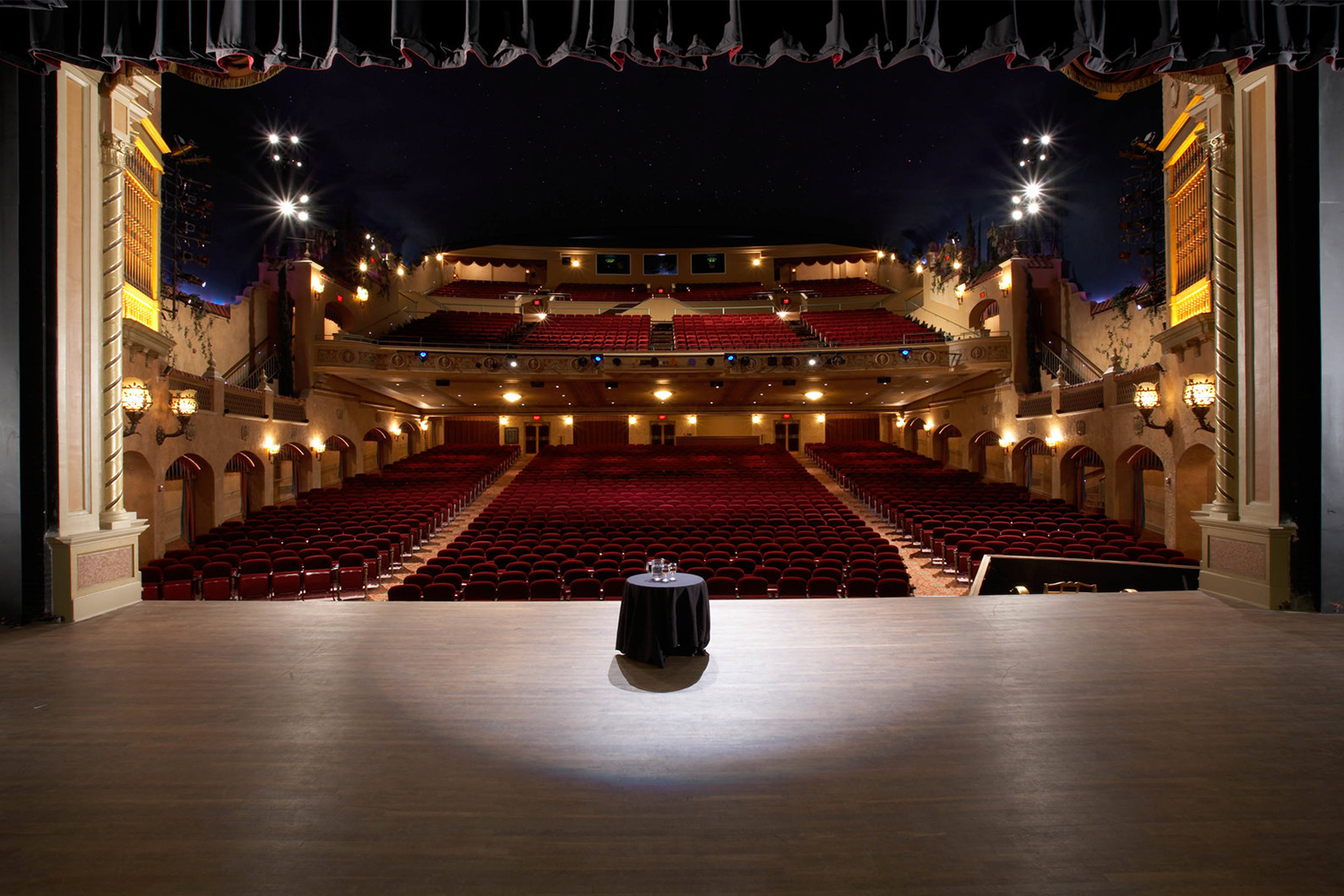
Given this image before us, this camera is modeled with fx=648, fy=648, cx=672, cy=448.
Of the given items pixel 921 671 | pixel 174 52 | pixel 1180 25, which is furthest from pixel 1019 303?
pixel 174 52

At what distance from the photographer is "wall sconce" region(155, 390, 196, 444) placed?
1034cm

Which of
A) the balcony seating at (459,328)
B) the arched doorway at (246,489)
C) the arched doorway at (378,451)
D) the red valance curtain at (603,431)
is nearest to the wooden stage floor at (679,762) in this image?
the arched doorway at (246,489)

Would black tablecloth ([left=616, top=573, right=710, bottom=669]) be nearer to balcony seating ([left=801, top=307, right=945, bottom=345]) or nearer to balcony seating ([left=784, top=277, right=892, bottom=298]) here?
balcony seating ([left=801, top=307, right=945, bottom=345])

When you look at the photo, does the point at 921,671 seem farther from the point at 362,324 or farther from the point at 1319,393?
the point at 362,324

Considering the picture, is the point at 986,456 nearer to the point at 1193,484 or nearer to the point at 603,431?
the point at 1193,484

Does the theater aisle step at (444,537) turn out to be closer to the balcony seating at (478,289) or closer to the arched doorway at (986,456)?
the balcony seating at (478,289)

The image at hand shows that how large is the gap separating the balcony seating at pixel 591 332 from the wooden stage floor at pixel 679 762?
18.4 metres

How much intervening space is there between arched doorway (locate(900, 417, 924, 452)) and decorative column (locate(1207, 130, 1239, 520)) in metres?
19.8

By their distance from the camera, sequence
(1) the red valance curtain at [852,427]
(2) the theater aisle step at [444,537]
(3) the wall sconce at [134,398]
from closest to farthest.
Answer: (3) the wall sconce at [134,398]
(2) the theater aisle step at [444,537]
(1) the red valance curtain at [852,427]

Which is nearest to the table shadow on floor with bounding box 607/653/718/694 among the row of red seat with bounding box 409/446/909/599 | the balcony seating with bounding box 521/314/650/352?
the row of red seat with bounding box 409/446/909/599

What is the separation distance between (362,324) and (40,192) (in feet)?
58.2

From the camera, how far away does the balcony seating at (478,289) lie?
29562mm

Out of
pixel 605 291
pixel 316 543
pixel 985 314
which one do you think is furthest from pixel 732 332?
pixel 316 543

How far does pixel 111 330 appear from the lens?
5.47 metres
